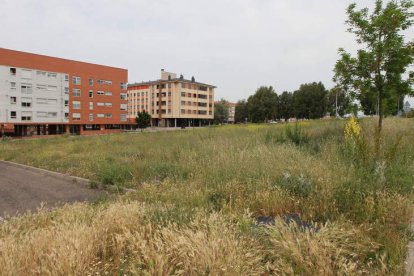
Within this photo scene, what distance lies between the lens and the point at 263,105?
72000 mm

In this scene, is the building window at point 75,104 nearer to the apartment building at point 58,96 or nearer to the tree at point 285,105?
the apartment building at point 58,96

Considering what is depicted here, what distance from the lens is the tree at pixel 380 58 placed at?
934 centimetres

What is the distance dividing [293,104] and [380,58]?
203 feet

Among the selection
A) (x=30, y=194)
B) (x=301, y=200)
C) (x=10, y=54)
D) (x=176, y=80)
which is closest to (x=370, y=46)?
(x=301, y=200)

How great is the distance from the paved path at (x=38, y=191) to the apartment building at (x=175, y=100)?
70.4 m

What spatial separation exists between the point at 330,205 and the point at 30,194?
8343mm

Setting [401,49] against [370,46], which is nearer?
[401,49]

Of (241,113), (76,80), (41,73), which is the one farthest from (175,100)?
(41,73)

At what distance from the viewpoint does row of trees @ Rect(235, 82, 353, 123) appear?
64500 millimetres

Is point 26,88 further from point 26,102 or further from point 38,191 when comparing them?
point 38,191

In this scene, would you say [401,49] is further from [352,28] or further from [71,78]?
[71,78]

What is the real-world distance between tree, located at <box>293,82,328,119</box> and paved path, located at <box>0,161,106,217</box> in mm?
63195

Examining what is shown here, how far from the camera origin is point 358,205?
3707mm

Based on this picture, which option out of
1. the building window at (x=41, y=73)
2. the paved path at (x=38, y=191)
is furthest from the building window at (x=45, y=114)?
the paved path at (x=38, y=191)
